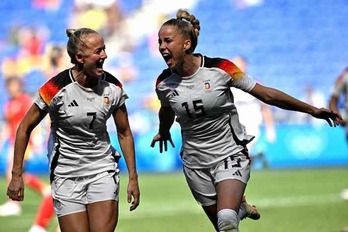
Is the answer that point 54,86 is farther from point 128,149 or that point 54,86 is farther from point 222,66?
point 222,66

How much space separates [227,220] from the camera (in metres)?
7.33

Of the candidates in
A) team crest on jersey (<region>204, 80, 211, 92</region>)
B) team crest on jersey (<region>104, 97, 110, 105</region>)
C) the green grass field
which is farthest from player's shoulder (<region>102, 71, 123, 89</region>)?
the green grass field

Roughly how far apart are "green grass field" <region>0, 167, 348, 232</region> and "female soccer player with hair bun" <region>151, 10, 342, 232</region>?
12.3 feet

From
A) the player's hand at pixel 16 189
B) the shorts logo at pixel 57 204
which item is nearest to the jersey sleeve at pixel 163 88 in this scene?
the shorts logo at pixel 57 204

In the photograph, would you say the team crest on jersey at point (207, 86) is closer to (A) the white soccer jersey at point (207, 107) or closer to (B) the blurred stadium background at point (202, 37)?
(A) the white soccer jersey at point (207, 107)

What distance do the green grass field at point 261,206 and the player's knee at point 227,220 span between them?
159 inches

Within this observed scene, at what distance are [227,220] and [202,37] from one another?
1679 centimetres

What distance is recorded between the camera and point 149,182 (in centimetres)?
1862

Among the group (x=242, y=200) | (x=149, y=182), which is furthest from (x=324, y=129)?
(x=242, y=200)

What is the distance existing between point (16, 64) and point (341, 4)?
8228 mm

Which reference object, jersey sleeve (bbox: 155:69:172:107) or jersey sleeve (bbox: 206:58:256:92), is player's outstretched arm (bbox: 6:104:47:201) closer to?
jersey sleeve (bbox: 155:69:172:107)

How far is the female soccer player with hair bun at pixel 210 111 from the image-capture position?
7500 mm

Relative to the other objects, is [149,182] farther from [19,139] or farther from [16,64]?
[19,139]

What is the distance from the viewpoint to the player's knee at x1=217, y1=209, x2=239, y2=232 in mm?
7336
